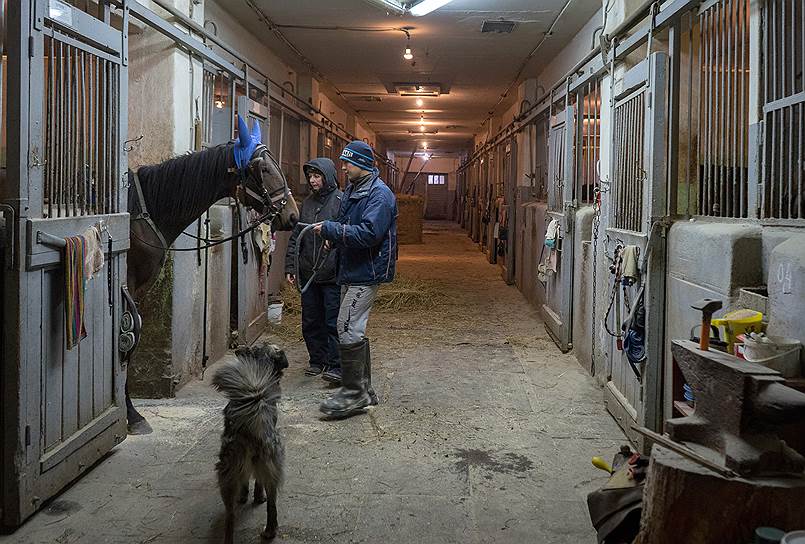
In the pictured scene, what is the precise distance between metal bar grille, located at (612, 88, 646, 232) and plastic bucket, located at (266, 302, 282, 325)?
12.7 ft

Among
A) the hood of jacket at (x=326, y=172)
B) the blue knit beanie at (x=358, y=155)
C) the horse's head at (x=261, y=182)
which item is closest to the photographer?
the horse's head at (x=261, y=182)

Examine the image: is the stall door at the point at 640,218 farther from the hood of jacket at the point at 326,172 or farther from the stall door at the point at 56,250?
the stall door at the point at 56,250

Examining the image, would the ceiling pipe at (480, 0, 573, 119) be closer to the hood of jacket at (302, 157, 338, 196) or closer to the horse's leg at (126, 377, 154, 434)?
the hood of jacket at (302, 157, 338, 196)

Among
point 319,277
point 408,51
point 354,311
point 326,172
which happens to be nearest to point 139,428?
point 354,311

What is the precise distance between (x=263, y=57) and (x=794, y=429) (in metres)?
8.20

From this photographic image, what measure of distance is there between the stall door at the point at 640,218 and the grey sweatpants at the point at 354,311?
1571 mm

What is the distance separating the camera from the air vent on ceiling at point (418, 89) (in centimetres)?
1212

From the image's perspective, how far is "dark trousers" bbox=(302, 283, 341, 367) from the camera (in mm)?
5484

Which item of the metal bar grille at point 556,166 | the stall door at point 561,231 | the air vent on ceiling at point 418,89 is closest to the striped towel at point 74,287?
the stall door at point 561,231

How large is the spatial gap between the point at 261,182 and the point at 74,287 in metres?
1.58

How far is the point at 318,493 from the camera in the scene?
335 centimetres

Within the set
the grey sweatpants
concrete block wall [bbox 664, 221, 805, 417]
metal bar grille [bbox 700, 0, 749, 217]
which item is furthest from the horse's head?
metal bar grille [bbox 700, 0, 749, 217]

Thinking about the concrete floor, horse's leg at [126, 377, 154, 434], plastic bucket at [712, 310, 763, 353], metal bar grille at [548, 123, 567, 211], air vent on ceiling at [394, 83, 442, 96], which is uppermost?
air vent on ceiling at [394, 83, 442, 96]

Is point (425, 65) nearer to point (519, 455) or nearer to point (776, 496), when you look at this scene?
point (519, 455)
